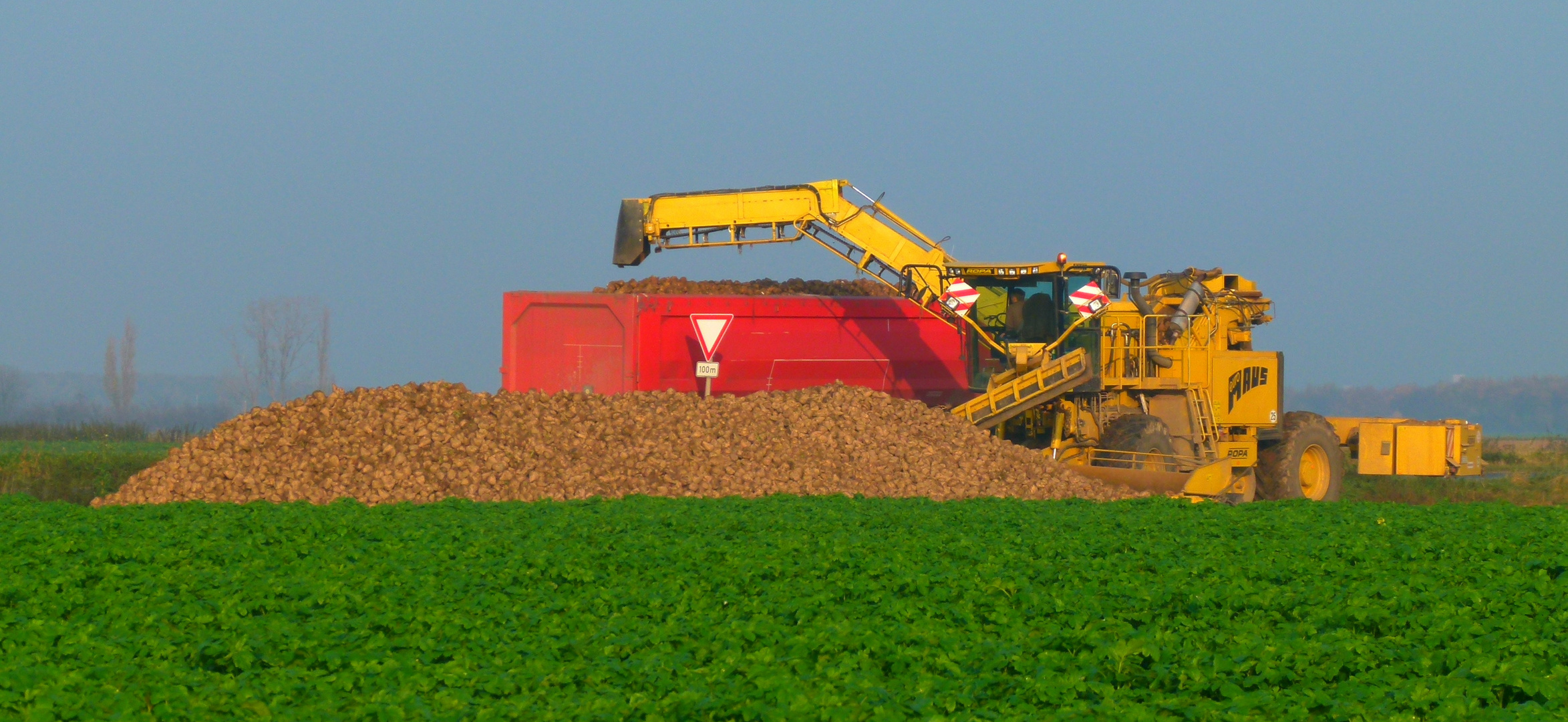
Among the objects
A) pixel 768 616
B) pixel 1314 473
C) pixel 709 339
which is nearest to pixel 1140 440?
pixel 1314 473

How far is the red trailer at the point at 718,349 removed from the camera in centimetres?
1877

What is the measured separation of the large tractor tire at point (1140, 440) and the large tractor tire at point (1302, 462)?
273 centimetres

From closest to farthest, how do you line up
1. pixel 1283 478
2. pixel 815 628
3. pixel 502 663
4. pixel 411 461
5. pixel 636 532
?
pixel 502 663 < pixel 815 628 < pixel 636 532 < pixel 411 461 < pixel 1283 478

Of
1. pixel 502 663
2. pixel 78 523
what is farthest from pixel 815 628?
pixel 78 523

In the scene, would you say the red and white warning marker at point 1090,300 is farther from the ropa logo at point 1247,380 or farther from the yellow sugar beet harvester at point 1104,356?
the ropa logo at point 1247,380

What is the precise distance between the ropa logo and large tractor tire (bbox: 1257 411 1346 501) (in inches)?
32.5

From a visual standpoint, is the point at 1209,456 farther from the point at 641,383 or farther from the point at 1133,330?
the point at 641,383

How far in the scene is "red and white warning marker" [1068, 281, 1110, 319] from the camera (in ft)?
56.7

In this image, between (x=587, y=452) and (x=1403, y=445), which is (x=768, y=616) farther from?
(x=1403, y=445)

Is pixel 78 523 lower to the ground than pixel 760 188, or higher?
lower

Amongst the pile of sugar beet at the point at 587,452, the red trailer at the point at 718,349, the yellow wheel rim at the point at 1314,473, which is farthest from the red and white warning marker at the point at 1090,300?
the yellow wheel rim at the point at 1314,473

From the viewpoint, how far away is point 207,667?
288 inches

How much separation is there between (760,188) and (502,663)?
1293cm

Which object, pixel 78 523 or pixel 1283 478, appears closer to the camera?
pixel 78 523
